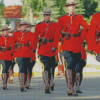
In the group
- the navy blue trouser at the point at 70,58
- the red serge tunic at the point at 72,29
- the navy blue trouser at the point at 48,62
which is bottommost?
the navy blue trouser at the point at 48,62

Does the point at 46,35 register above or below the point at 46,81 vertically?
above

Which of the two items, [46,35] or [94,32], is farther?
[46,35]

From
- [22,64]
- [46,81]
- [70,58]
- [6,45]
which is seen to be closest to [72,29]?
[70,58]

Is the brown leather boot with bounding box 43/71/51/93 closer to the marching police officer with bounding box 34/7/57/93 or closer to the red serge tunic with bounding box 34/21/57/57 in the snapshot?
the marching police officer with bounding box 34/7/57/93

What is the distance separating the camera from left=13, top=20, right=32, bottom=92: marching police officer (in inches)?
553

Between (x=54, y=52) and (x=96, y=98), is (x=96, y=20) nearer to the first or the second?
(x=96, y=98)

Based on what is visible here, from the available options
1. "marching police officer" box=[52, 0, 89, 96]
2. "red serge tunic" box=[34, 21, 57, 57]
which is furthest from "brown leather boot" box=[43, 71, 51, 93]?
"marching police officer" box=[52, 0, 89, 96]

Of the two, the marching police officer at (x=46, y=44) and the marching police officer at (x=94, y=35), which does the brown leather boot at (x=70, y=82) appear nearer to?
the marching police officer at (x=46, y=44)

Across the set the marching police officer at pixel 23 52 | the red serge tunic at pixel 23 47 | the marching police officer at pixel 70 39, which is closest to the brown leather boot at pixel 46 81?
the marching police officer at pixel 70 39

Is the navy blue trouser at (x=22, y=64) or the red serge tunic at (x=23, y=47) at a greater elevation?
the red serge tunic at (x=23, y=47)

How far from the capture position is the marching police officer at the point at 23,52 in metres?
14.0

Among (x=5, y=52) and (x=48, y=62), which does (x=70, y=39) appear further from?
(x=5, y=52)

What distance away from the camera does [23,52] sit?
46.2 feet

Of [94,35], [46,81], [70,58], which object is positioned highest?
[94,35]
